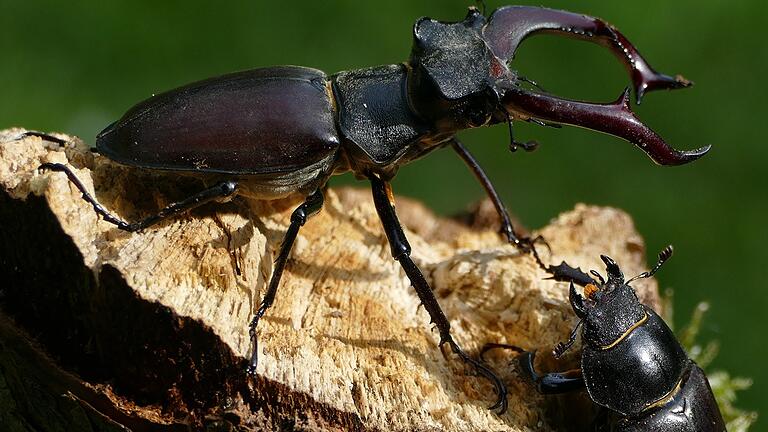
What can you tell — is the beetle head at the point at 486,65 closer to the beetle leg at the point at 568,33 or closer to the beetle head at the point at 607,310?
the beetle leg at the point at 568,33

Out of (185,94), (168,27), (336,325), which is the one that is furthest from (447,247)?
(168,27)

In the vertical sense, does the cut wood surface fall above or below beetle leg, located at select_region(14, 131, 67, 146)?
below

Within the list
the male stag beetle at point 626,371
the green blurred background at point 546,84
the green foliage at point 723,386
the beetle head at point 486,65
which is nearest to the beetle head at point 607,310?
the male stag beetle at point 626,371

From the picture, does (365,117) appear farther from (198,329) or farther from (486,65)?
(198,329)

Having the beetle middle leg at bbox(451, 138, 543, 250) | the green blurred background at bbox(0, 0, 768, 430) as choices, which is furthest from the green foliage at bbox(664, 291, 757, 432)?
the green blurred background at bbox(0, 0, 768, 430)

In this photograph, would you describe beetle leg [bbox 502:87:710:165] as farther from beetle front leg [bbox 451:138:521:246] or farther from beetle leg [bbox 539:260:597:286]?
beetle front leg [bbox 451:138:521:246]

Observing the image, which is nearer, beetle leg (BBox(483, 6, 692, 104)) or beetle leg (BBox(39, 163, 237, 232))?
beetle leg (BBox(39, 163, 237, 232))
